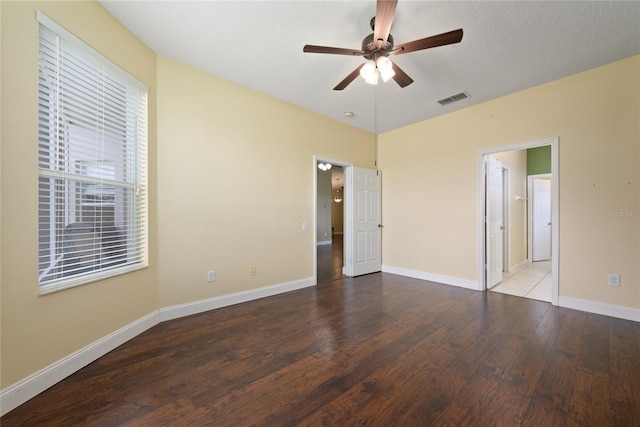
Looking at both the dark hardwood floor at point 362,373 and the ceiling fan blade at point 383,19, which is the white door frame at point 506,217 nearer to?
the dark hardwood floor at point 362,373

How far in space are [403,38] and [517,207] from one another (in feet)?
16.2

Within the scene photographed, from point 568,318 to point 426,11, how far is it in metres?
3.55

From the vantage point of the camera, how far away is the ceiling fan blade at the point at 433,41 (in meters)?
1.77

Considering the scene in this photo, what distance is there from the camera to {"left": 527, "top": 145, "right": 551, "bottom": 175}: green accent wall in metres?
5.40

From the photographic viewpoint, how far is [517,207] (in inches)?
211

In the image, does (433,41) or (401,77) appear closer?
(433,41)

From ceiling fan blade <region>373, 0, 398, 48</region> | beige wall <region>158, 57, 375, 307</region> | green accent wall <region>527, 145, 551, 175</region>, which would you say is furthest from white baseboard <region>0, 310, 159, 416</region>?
green accent wall <region>527, 145, 551, 175</region>

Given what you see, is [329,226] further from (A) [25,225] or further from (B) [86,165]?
(A) [25,225]

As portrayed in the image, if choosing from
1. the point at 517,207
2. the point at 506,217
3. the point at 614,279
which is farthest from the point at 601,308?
the point at 517,207

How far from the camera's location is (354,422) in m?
1.37

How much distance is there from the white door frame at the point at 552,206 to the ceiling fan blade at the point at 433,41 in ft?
7.90

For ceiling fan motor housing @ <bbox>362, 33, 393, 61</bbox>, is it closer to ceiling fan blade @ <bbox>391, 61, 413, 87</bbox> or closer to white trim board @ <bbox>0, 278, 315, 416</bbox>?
ceiling fan blade @ <bbox>391, 61, 413, 87</bbox>

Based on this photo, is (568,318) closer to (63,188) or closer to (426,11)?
(426,11)

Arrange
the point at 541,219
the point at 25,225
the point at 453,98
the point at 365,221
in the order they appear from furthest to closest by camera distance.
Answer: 1. the point at 541,219
2. the point at 365,221
3. the point at 453,98
4. the point at 25,225
